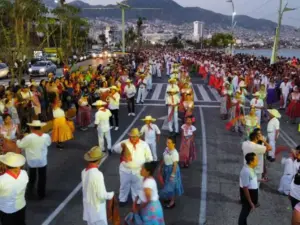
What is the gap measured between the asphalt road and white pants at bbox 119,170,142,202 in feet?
0.88

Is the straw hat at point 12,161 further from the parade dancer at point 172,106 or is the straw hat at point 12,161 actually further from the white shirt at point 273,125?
the parade dancer at point 172,106

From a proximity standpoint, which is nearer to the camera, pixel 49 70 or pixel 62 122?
pixel 62 122

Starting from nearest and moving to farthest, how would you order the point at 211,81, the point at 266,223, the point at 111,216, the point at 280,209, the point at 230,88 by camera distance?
the point at 111,216 < the point at 266,223 < the point at 280,209 < the point at 230,88 < the point at 211,81

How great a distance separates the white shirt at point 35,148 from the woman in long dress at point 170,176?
2391 mm

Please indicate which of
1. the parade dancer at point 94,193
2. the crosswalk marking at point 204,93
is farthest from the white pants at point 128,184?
the crosswalk marking at point 204,93

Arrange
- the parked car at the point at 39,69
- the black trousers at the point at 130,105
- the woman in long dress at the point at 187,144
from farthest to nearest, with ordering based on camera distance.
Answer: the parked car at the point at 39,69 < the black trousers at the point at 130,105 < the woman in long dress at the point at 187,144

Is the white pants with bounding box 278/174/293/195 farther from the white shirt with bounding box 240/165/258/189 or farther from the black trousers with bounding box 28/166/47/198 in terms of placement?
the black trousers with bounding box 28/166/47/198

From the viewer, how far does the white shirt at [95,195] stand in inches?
219

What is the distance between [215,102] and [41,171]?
13621mm

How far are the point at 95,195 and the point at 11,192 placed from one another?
1193 mm

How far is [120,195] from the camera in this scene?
25.0 feet

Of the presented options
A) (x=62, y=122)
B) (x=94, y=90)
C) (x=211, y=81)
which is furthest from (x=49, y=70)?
(x=62, y=122)

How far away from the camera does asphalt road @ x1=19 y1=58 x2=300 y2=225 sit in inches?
284

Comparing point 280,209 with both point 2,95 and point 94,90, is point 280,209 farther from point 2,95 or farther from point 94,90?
point 94,90
